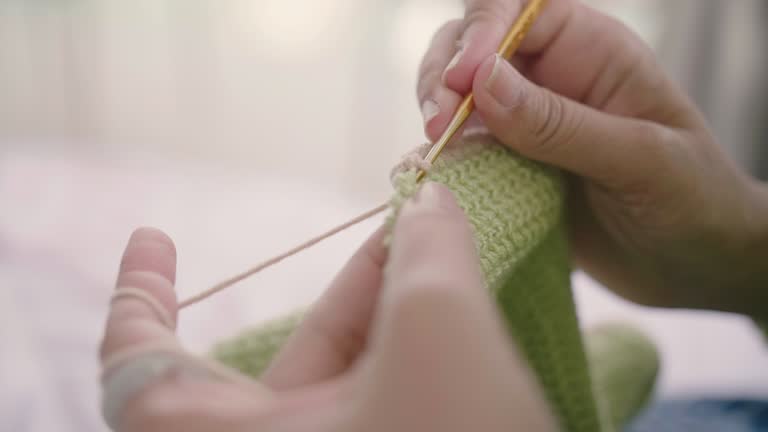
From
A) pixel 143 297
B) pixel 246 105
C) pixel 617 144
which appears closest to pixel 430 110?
pixel 617 144

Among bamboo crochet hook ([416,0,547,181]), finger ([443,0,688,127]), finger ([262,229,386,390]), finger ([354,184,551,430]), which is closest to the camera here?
finger ([354,184,551,430])

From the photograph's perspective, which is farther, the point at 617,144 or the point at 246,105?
the point at 246,105

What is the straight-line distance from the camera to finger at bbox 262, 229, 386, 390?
0.39m

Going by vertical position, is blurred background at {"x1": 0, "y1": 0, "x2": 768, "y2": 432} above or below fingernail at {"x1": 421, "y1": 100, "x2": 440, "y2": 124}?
below

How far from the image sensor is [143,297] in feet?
1.23

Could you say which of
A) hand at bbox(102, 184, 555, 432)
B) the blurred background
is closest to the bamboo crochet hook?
hand at bbox(102, 184, 555, 432)

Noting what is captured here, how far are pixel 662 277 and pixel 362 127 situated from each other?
53.9 inches

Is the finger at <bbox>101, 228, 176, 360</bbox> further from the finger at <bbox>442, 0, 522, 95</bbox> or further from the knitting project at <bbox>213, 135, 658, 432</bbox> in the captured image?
the finger at <bbox>442, 0, 522, 95</bbox>

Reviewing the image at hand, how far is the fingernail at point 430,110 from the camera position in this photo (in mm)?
597

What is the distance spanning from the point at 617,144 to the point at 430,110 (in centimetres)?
20

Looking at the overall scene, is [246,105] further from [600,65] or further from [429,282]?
[429,282]

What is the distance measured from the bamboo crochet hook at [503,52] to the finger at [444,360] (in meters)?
0.24

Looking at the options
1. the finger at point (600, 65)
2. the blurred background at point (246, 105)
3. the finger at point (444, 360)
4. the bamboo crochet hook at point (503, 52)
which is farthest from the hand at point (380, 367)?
the blurred background at point (246, 105)

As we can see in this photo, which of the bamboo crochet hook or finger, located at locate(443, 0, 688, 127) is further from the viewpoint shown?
finger, located at locate(443, 0, 688, 127)
